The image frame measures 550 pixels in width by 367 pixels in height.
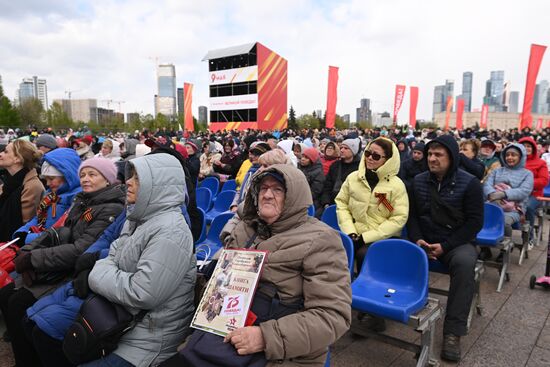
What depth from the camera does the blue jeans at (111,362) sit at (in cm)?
203

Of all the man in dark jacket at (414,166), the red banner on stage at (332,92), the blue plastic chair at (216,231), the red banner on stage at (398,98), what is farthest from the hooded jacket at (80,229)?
the red banner on stage at (398,98)

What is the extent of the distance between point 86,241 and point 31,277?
1.63 feet

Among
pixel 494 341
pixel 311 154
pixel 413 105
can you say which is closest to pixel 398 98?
pixel 413 105

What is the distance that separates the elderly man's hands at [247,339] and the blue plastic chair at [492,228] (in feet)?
11.5

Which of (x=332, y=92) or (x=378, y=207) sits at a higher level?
(x=332, y=92)

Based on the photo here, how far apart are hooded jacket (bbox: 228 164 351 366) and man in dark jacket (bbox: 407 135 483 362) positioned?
1.71 m

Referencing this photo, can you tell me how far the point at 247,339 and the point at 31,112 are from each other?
68.1 m

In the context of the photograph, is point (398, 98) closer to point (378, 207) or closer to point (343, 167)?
point (343, 167)

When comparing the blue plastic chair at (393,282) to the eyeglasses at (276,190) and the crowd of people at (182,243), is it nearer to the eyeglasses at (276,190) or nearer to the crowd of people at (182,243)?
the crowd of people at (182,243)

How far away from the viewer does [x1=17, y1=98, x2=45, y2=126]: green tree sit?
5597cm

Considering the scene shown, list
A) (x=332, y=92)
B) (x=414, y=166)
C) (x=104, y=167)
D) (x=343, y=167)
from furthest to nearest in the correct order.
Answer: (x=332, y=92) → (x=414, y=166) → (x=343, y=167) → (x=104, y=167)

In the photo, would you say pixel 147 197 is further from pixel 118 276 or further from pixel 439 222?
pixel 439 222

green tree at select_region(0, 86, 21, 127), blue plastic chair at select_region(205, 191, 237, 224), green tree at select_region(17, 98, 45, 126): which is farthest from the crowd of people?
green tree at select_region(17, 98, 45, 126)

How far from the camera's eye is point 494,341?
10.5 feet
